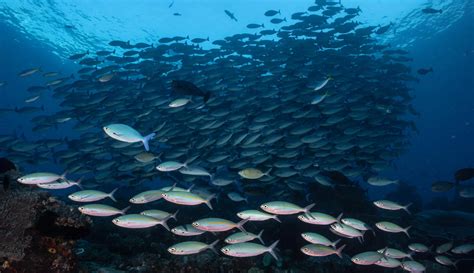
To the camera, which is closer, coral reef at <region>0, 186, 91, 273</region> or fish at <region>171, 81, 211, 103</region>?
coral reef at <region>0, 186, 91, 273</region>

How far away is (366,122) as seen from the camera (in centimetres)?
1409

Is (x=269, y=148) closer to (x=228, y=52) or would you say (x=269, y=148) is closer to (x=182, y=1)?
(x=228, y=52)

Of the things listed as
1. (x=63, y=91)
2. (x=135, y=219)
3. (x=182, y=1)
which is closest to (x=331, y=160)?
(x=135, y=219)

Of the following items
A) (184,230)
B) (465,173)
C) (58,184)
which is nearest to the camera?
(58,184)

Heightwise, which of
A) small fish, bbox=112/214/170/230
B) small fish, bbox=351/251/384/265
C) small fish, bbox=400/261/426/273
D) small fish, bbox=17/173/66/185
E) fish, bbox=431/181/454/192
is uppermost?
fish, bbox=431/181/454/192

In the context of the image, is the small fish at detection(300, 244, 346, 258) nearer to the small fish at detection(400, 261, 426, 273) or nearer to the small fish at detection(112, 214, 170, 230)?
the small fish at detection(400, 261, 426, 273)

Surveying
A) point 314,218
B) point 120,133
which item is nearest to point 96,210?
point 120,133

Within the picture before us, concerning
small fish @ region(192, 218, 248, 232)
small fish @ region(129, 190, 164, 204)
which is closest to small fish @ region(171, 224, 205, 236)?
small fish @ region(192, 218, 248, 232)

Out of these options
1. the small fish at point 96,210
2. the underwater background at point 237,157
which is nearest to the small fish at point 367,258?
the underwater background at point 237,157

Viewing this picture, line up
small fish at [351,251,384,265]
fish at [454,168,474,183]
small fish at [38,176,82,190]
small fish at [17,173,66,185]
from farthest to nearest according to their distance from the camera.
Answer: fish at [454,168,474,183]
small fish at [351,251,384,265]
small fish at [38,176,82,190]
small fish at [17,173,66,185]

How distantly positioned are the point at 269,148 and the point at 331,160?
2.46 metres

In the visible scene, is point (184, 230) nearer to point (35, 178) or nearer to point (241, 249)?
point (241, 249)

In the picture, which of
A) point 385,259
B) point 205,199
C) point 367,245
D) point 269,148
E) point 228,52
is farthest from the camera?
point 228,52

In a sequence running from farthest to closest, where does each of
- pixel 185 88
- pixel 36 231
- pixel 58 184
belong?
1. pixel 185 88
2. pixel 58 184
3. pixel 36 231
